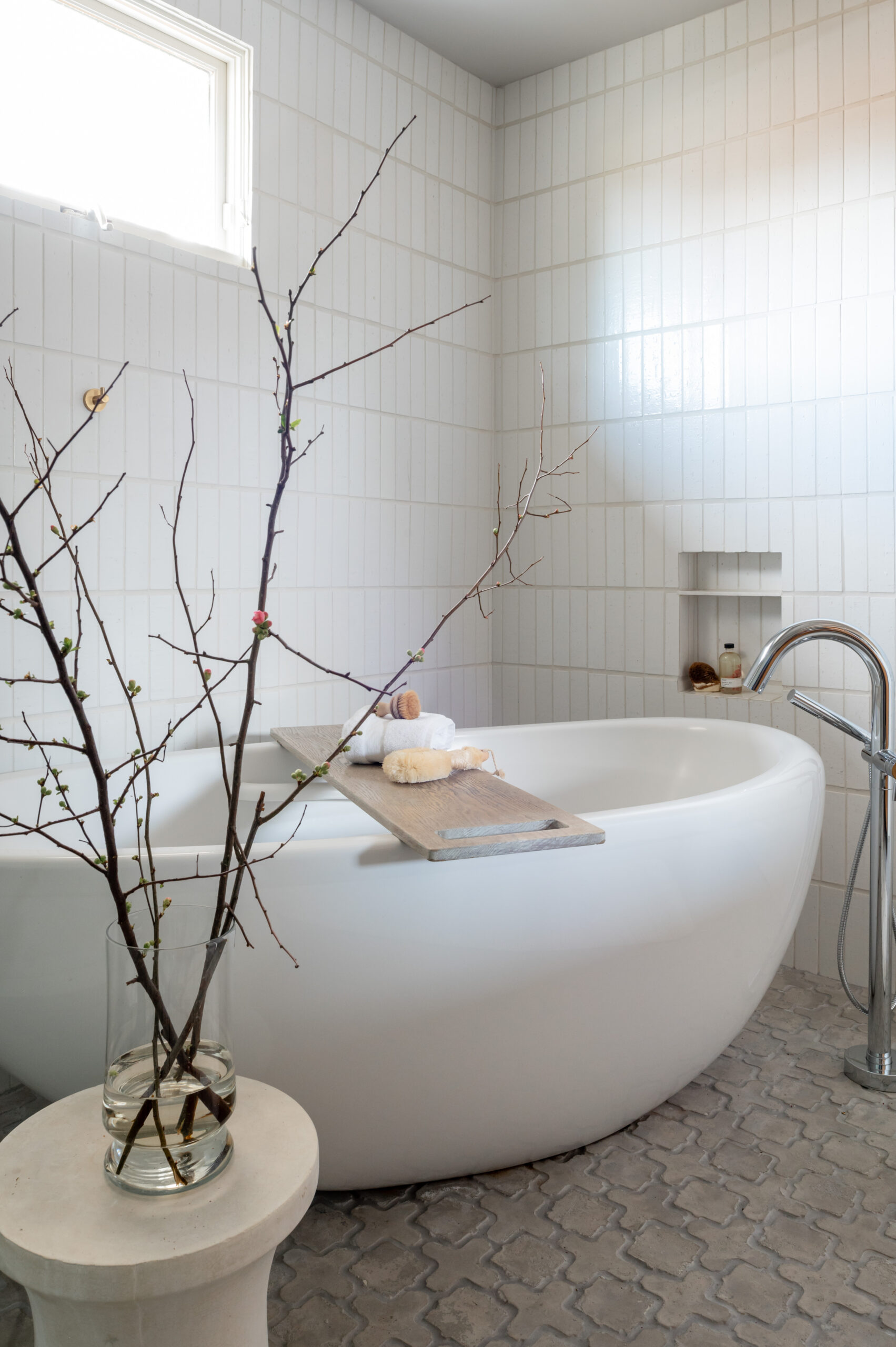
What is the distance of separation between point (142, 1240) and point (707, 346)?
2516 mm

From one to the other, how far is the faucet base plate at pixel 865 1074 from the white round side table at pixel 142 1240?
1.42 m

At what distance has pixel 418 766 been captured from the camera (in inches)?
73.4

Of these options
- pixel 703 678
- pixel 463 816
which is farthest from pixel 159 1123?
pixel 703 678

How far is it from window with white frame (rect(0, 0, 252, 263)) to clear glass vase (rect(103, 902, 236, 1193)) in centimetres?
168

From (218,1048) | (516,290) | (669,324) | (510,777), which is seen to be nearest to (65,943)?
(218,1048)

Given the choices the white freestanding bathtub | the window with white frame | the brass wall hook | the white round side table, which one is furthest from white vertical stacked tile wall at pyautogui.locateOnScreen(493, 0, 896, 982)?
the white round side table

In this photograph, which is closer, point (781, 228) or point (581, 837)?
point (581, 837)

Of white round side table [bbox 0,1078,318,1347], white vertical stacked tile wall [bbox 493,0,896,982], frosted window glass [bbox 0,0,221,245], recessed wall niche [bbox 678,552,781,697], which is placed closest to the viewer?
white round side table [bbox 0,1078,318,1347]

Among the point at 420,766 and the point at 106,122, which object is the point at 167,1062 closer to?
the point at 420,766

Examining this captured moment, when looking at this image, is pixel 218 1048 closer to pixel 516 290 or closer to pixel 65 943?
pixel 65 943

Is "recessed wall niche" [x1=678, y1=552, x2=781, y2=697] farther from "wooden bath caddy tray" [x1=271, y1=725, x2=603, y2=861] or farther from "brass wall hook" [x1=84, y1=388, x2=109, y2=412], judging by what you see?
"brass wall hook" [x1=84, y1=388, x2=109, y2=412]

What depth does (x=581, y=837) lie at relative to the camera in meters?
1.45

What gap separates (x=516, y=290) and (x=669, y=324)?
567mm

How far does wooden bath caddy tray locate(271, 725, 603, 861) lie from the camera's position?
1.42 m
